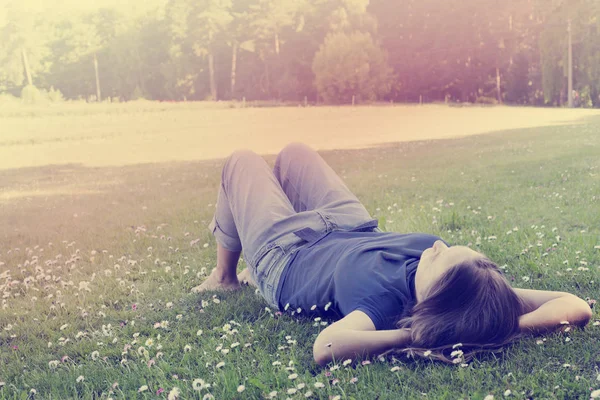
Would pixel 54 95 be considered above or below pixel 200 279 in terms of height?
above

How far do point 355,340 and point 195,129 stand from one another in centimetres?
987

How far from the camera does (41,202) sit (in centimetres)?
724

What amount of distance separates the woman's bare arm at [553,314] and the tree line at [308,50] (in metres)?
7.42

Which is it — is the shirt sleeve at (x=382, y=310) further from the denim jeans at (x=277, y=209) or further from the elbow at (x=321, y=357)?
the denim jeans at (x=277, y=209)

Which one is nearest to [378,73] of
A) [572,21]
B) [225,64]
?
[572,21]

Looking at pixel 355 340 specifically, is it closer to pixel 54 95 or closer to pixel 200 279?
pixel 200 279

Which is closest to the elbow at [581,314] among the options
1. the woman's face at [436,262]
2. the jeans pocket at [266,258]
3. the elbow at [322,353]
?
the woman's face at [436,262]

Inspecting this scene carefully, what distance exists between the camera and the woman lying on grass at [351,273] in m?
2.15

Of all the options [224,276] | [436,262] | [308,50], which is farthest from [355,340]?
[308,50]

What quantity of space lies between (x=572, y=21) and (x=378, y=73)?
18.2 feet

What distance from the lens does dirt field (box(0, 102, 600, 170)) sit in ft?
27.6

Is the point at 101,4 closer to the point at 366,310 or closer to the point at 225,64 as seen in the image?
the point at 225,64

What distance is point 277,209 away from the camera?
3045 millimetres

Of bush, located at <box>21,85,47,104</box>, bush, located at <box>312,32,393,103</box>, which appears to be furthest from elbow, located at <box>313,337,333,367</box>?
bush, located at <box>312,32,393,103</box>
